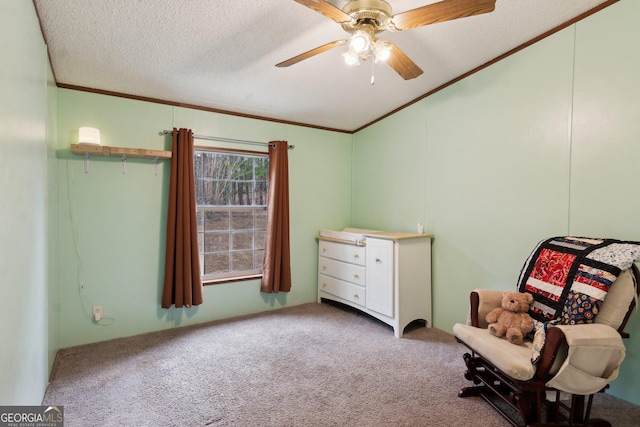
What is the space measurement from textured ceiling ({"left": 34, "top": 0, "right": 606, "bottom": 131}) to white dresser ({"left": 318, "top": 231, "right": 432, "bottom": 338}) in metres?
1.56

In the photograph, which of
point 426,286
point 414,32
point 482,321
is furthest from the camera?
point 426,286

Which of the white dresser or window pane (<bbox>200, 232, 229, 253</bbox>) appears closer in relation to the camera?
the white dresser

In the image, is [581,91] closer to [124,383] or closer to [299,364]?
[299,364]

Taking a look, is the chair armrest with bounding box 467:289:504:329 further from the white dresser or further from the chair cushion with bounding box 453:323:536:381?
the white dresser

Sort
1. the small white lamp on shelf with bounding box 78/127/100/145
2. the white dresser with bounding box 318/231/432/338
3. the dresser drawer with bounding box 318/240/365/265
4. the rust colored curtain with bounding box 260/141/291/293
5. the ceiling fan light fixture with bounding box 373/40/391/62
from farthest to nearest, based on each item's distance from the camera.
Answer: the rust colored curtain with bounding box 260/141/291/293 < the dresser drawer with bounding box 318/240/365/265 < the white dresser with bounding box 318/231/432/338 < the small white lamp on shelf with bounding box 78/127/100/145 < the ceiling fan light fixture with bounding box 373/40/391/62

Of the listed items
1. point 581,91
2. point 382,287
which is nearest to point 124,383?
point 382,287

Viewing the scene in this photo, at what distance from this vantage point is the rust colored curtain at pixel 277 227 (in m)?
3.56

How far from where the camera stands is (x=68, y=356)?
2.53 meters

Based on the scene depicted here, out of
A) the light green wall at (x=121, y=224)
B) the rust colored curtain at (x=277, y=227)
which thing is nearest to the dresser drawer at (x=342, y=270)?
the rust colored curtain at (x=277, y=227)

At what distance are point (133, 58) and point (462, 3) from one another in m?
2.30

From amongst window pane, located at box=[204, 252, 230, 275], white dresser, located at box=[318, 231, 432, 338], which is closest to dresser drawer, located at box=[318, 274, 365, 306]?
white dresser, located at box=[318, 231, 432, 338]

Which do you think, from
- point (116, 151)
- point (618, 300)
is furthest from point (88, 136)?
point (618, 300)

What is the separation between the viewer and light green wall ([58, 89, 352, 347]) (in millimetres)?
2693

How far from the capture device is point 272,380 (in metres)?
2.21
